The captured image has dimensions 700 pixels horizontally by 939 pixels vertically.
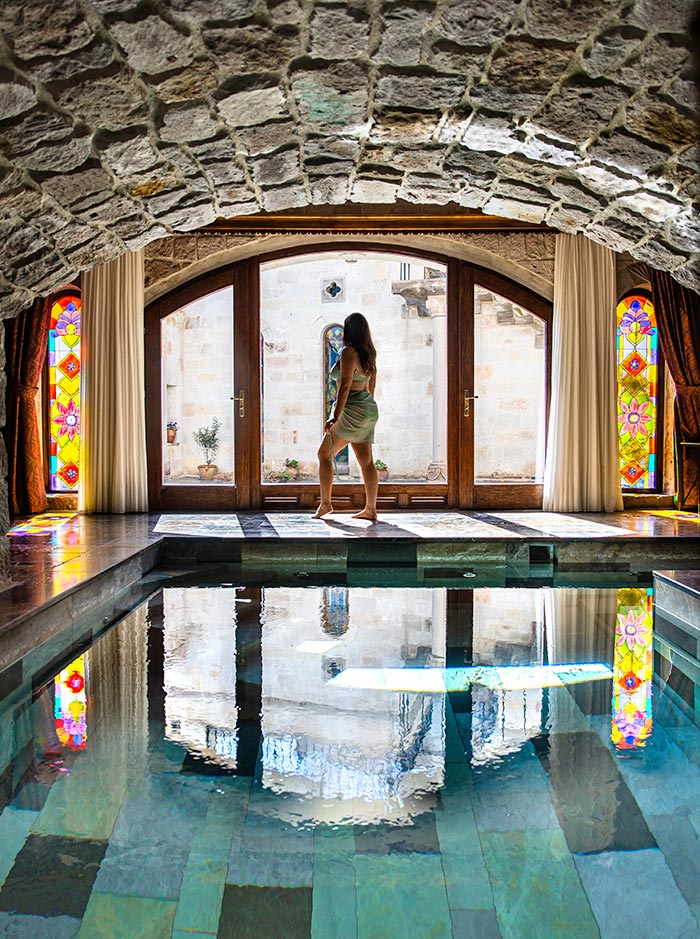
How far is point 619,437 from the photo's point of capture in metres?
6.92

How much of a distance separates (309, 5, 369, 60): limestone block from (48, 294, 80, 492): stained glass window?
5.46 metres

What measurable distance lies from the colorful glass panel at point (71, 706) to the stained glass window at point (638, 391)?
18.7 ft

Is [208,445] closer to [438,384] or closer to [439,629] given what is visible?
[438,384]

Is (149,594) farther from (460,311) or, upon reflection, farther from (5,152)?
(460,311)

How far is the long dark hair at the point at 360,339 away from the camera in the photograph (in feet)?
18.8

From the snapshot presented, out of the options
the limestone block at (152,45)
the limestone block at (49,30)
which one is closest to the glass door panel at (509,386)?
the limestone block at (152,45)

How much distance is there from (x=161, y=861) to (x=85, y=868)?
14 cm

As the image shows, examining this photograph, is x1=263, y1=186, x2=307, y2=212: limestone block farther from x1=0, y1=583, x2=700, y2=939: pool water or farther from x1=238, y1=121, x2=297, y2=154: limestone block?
x1=0, y1=583, x2=700, y2=939: pool water

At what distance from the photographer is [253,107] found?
2510mm

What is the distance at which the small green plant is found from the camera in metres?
13.0

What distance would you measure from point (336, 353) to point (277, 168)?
36.1 ft

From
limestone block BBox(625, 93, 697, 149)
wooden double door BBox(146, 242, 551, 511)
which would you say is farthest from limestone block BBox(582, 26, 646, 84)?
wooden double door BBox(146, 242, 551, 511)

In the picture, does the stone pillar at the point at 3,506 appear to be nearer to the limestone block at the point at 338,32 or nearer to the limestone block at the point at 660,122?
the limestone block at the point at 338,32

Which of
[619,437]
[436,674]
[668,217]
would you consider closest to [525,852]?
[436,674]
